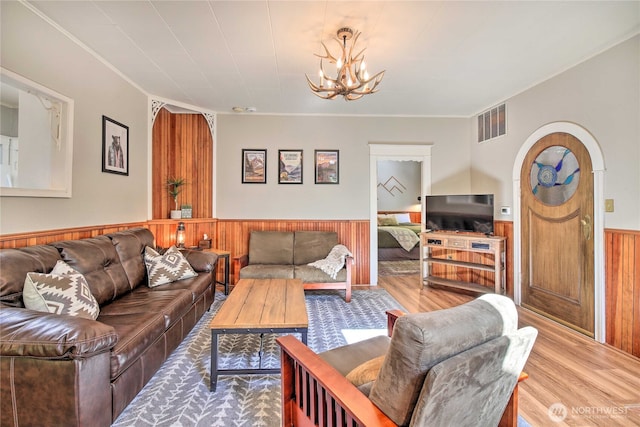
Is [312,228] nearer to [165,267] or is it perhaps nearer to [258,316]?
[165,267]

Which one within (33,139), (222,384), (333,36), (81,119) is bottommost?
(222,384)

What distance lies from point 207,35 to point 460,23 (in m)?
2.07

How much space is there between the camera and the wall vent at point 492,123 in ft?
12.7

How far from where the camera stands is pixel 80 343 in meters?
1.32

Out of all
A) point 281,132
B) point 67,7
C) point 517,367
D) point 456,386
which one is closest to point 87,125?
point 67,7

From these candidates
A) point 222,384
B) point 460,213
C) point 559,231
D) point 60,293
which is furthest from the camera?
point 460,213

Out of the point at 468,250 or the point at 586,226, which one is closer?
the point at 586,226

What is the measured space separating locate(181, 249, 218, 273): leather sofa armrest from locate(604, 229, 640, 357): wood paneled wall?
12.7 feet

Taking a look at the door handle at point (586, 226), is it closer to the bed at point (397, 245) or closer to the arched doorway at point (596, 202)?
the arched doorway at point (596, 202)

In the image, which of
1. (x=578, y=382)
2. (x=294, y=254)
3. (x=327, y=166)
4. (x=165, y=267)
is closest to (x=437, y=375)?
(x=578, y=382)

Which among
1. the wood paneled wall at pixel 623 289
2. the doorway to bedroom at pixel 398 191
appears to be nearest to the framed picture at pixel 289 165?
the doorway to bedroom at pixel 398 191

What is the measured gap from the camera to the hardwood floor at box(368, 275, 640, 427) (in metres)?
1.72

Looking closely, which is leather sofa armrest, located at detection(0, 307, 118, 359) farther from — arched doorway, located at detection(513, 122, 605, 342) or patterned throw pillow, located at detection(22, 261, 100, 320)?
arched doorway, located at detection(513, 122, 605, 342)

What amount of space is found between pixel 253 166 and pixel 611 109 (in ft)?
13.4
